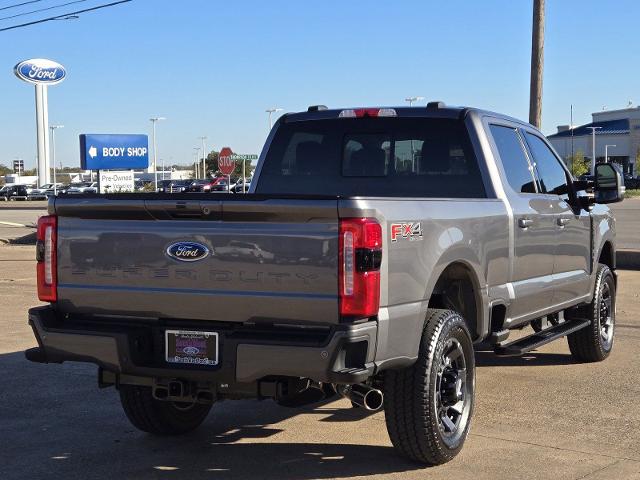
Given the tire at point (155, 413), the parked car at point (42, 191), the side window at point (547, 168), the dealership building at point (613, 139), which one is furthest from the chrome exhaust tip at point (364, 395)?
the dealership building at point (613, 139)

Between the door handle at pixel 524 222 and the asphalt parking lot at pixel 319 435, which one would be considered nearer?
the asphalt parking lot at pixel 319 435

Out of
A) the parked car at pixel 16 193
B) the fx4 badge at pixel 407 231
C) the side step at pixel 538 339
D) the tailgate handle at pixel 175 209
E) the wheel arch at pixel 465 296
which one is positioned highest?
the tailgate handle at pixel 175 209

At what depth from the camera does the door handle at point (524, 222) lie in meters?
→ 6.67

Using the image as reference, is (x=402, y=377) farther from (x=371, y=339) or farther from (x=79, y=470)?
(x=79, y=470)

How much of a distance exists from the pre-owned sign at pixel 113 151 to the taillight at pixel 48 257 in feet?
94.3

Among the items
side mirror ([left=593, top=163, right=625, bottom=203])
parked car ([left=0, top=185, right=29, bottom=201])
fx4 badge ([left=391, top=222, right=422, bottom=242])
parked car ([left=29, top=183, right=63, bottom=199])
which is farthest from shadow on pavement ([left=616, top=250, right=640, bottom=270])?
parked car ([left=0, top=185, right=29, bottom=201])

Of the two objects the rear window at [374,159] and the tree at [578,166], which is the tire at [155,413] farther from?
A: the tree at [578,166]

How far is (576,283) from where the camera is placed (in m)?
7.96

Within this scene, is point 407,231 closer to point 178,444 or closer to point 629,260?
point 178,444

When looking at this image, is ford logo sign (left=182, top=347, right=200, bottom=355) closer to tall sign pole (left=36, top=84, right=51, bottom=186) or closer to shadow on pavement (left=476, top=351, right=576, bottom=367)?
shadow on pavement (left=476, top=351, right=576, bottom=367)

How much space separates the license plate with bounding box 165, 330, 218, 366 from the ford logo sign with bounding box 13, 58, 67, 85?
57.8m

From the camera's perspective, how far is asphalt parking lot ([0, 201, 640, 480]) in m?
5.46

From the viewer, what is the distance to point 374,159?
23.1 ft

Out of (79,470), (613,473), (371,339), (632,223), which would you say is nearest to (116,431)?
(79,470)
